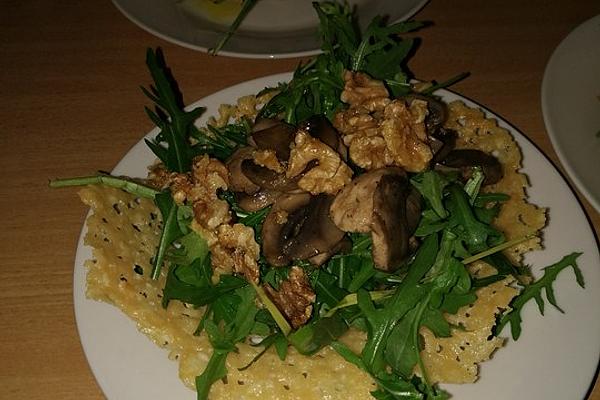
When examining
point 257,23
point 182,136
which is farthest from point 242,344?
point 257,23

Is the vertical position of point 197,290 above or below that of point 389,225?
below

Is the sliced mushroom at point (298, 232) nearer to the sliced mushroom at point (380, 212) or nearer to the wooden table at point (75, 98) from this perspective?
the sliced mushroom at point (380, 212)

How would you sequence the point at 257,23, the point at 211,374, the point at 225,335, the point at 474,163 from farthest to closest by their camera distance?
the point at 257,23 → the point at 474,163 → the point at 225,335 → the point at 211,374

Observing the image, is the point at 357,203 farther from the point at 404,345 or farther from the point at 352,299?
the point at 404,345

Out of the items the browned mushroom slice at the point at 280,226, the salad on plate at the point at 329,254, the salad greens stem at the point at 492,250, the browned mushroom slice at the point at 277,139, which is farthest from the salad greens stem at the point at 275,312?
the salad greens stem at the point at 492,250

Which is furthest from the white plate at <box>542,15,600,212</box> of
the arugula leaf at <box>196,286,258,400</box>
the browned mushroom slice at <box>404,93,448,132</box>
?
the arugula leaf at <box>196,286,258,400</box>

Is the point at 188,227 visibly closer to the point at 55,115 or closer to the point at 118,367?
the point at 118,367

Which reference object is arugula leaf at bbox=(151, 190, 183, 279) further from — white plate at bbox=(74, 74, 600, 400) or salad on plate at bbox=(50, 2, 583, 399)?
Result: white plate at bbox=(74, 74, 600, 400)
